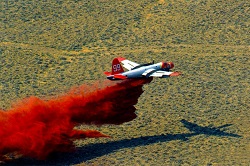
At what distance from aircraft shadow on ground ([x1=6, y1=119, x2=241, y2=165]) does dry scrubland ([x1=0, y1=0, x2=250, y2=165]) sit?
9 centimetres

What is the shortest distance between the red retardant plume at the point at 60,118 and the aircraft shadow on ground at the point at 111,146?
0.66 metres

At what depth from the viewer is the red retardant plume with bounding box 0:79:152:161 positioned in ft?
210

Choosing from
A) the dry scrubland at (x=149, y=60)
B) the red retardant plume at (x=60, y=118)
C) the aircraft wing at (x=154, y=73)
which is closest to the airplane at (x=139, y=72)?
the aircraft wing at (x=154, y=73)

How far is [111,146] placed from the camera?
68.6 meters

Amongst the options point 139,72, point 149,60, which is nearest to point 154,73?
point 139,72

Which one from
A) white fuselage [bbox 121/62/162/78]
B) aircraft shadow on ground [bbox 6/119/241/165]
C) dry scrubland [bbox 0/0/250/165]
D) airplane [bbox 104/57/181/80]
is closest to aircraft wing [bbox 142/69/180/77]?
airplane [bbox 104/57/181/80]

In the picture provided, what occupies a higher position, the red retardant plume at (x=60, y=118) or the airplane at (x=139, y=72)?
the airplane at (x=139, y=72)

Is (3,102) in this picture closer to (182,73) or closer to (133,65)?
(133,65)

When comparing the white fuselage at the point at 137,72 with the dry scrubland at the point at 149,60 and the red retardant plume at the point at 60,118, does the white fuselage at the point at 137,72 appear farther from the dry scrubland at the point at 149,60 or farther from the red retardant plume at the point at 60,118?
the dry scrubland at the point at 149,60

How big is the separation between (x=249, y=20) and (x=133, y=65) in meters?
29.7

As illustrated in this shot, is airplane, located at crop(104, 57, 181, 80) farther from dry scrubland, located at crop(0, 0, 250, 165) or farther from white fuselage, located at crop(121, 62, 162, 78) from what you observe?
dry scrubland, located at crop(0, 0, 250, 165)

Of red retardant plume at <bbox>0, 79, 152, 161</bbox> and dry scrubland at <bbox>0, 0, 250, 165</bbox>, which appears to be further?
dry scrubland at <bbox>0, 0, 250, 165</bbox>

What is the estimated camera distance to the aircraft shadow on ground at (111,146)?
65.4 m

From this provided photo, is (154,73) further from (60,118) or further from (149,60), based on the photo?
(149,60)
